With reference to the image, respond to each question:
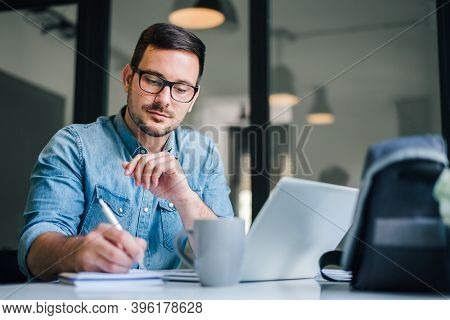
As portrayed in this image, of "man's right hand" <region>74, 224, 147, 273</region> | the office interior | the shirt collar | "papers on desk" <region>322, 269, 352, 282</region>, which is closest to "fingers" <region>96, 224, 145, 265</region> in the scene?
"man's right hand" <region>74, 224, 147, 273</region>

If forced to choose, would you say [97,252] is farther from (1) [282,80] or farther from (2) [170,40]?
(1) [282,80]

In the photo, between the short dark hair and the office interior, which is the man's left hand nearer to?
the short dark hair

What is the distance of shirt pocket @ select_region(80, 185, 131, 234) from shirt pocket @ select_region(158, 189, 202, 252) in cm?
5

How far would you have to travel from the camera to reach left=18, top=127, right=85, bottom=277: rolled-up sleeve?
687mm

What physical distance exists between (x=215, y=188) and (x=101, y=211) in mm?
196

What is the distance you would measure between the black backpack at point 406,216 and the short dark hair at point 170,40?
0.55 meters

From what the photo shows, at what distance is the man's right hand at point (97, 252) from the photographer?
543mm

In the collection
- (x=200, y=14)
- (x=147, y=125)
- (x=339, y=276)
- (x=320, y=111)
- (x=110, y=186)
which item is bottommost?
(x=339, y=276)

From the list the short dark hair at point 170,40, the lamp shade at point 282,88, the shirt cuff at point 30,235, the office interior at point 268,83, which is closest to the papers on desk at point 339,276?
the shirt cuff at point 30,235

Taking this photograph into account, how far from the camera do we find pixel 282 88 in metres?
1.60

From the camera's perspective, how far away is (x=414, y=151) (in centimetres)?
44

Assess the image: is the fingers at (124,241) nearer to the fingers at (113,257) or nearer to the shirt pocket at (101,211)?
the fingers at (113,257)

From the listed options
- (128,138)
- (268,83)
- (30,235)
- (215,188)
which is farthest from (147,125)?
(268,83)
